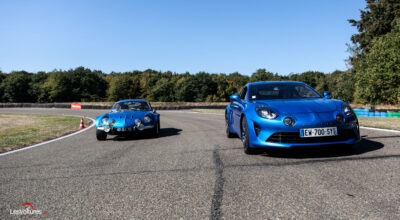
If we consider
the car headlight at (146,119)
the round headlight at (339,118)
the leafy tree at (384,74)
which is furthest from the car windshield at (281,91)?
the leafy tree at (384,74)

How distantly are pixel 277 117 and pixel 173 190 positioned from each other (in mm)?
2161

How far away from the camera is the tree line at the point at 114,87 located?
269ft

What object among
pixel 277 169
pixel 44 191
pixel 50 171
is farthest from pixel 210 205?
pixel 50 171

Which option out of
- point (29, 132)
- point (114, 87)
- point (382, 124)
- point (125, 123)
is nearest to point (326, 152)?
point (125, 123)

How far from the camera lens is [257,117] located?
4.60 meters

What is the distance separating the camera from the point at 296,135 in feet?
13.8

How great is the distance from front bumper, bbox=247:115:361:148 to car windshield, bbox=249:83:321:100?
1.28 metres

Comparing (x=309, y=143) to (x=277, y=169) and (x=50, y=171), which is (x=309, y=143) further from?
(x=50, y=171)

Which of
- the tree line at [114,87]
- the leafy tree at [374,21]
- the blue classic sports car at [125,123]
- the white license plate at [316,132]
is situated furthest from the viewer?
the tree line at [114,87]

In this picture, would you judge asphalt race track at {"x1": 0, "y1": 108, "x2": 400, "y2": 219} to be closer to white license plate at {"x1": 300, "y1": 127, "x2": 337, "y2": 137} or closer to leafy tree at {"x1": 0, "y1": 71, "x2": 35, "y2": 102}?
white license plate at {"x1": 300, "y1": 127, "x2": 337, "y2": 137}

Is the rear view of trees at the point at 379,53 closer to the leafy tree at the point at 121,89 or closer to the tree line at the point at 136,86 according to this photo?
the tree line at the point at 136,86

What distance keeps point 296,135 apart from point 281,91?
179 centimetres

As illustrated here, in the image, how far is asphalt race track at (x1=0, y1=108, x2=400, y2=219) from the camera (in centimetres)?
241

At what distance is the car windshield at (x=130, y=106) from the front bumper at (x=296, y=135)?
5569 mm
